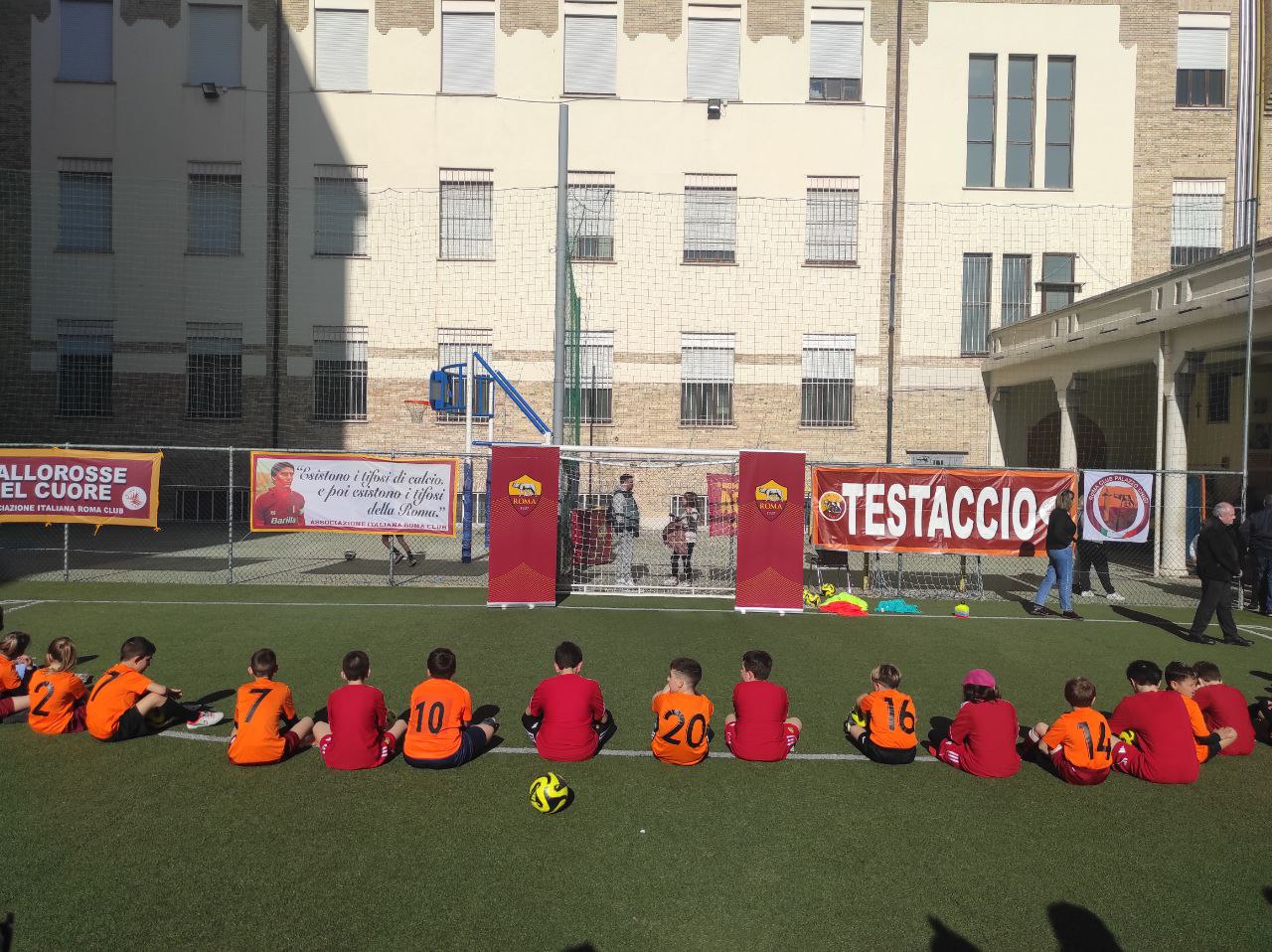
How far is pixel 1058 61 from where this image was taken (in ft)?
77.2

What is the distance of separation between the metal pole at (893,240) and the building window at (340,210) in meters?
14.8

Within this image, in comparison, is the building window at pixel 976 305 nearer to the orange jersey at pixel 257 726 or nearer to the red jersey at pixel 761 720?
the red jersey at pixel 761 720

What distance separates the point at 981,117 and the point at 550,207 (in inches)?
505

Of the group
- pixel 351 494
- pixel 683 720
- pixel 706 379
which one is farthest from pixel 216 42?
pixel 683 720

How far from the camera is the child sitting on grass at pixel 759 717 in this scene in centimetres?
607

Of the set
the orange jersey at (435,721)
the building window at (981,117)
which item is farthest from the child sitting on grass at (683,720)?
the building window at (981,117)

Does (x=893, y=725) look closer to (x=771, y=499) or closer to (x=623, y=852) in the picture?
(x=623, y=852)

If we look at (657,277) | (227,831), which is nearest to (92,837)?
(227,831)

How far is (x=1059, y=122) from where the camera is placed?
23641 mm

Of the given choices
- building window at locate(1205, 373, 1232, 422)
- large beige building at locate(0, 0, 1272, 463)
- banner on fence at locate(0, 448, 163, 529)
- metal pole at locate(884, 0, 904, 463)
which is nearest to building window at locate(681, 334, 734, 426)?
large beige building at locate(0, 0, 1272, 463)

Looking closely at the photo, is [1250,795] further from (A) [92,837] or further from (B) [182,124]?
(B) [182,124]

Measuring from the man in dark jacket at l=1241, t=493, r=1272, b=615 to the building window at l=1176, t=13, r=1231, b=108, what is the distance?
53.8ft

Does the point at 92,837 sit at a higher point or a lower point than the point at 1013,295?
lower

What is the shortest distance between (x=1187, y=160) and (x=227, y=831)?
92.2ft
